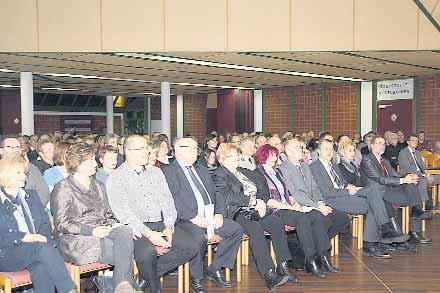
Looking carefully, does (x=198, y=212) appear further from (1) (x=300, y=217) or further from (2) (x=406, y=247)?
(2) (x=406, y=247)

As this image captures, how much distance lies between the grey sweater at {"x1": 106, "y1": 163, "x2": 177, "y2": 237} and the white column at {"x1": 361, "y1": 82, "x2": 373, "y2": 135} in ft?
41.0

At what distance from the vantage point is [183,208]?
183 inches

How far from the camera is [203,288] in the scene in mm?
4605

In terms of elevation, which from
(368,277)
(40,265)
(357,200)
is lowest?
(368,277)

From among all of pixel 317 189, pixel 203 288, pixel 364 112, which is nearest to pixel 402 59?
pixel 364 112

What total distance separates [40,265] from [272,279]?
6.90 ft

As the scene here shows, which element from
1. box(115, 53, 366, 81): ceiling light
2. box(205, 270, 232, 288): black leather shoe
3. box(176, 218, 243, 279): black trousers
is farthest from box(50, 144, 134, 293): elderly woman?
box(115, 53, 366, 81): ceiling light

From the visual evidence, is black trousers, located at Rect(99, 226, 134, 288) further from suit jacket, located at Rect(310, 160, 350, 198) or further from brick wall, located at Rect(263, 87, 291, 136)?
brick wall, located at Rect(263, 87, 291, 136)

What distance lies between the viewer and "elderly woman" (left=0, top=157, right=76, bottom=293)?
3.51 metres

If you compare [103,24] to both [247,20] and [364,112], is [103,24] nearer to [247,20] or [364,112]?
[247,20]

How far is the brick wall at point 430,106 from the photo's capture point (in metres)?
14.1

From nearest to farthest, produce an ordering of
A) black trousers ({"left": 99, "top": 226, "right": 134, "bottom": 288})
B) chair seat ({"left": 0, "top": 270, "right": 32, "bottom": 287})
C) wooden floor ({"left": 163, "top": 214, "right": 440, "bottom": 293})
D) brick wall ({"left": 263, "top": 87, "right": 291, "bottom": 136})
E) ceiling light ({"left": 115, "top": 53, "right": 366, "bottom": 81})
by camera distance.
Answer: chair seat ({"left": 0, "top": 270, "right": 32, "bottom": 287}) < black trousers ({"left": 99, "top": 226, "right": 134, "bottom": 288}) < wooden floor ({"left": 163, "top": 214, "right": 440, "bottom": 293}) < ceiling light ({"left": 115, "top": 53, "right": 366, "bottom": 81}) < brick wall ({"left": 263, "top": 87, "right": 291, "bottom": 136})

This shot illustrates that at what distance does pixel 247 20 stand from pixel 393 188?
4590mm

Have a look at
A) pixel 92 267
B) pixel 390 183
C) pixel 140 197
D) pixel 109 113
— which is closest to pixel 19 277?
pixel 92 267
